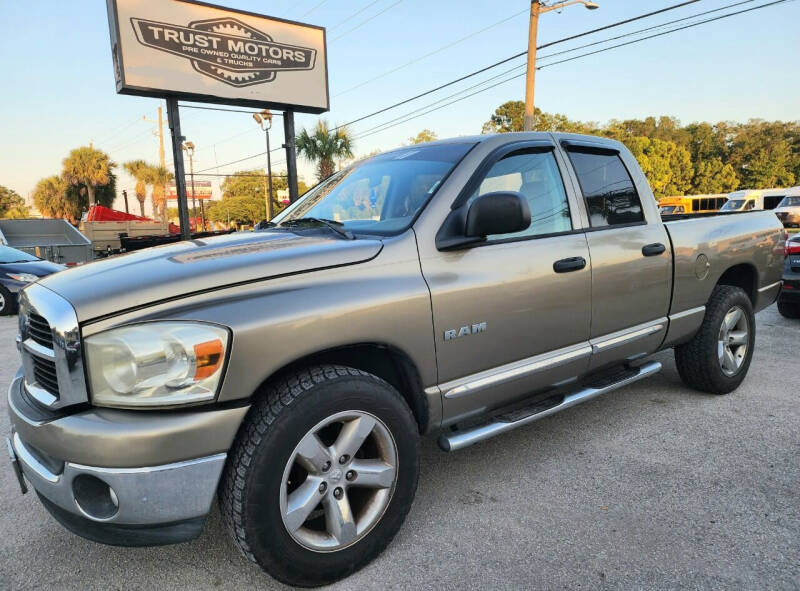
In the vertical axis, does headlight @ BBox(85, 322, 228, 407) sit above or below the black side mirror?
below

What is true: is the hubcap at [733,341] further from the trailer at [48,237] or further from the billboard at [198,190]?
the billboard at [198,190]

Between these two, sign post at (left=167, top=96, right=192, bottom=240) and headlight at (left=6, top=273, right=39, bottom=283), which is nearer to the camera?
headlight at (left=6, top=273, right=39, bottom=283)

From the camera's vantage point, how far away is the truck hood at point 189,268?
175cm

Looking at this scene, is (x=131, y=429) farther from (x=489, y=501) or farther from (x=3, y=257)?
(x=3, y=257)

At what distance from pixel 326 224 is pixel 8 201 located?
96345mm

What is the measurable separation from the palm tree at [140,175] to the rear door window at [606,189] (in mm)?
64841

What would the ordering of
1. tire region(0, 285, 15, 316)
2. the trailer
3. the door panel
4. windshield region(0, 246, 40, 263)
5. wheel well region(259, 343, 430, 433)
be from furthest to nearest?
the trailer, windshield region(0, 246, 40, 263), tire region(0, 285, 15, 316), the door panel, wheel well region(259, 343, 430, 433)

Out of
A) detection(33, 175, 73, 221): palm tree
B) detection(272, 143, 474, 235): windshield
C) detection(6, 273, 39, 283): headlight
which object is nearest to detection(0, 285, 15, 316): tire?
detection(6, 273, 39, 283): headlight

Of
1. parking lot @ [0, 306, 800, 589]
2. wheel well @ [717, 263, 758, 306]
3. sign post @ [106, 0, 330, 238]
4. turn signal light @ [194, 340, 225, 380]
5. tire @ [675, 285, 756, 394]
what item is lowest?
parking lot @ [0, 306, 800, 589]

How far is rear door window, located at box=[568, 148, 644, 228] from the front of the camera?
3.04 m

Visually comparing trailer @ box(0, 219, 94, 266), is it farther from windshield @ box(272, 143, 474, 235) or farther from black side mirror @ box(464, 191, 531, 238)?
black side mirror @ box(464, 191, 531, 238)

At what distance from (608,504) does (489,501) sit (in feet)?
1.82

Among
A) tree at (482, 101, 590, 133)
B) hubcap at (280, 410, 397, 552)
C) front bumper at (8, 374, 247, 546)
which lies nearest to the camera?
front bumper at (8, 374, 247, 546)

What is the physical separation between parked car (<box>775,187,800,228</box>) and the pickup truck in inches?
811
